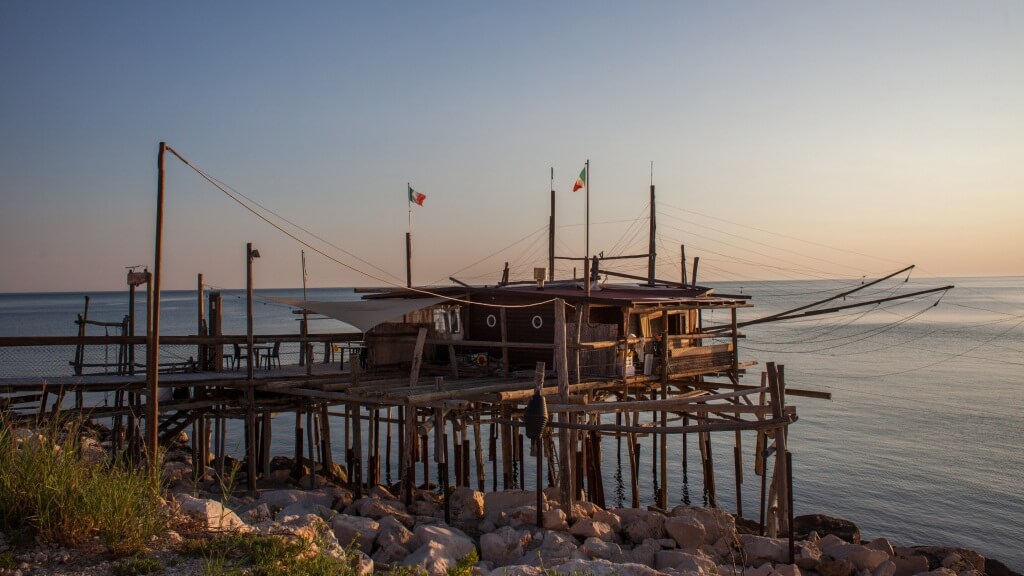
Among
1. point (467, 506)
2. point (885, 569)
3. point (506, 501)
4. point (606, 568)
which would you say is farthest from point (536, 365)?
point (885, 569)

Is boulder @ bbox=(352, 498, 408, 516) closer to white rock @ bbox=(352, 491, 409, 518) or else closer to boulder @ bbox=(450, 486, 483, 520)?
white rock @ bbox=(352, 491, 409, 518)

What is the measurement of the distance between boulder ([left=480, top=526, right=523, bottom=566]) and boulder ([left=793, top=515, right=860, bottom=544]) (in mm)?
8435

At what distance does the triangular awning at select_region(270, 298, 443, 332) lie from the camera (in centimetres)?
1958

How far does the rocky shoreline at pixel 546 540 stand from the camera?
11586 millimetres

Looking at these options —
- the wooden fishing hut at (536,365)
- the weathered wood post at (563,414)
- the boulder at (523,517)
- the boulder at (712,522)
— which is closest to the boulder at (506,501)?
the wooden fishing hut at (536,365)

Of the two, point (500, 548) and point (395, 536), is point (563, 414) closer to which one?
point (500, 548)

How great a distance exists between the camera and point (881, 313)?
→ 130125mm

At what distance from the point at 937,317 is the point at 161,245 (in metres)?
118

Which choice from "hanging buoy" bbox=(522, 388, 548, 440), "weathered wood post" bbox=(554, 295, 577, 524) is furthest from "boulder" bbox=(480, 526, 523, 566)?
"weathered wood post" bbox=(554, 295, 577, 524)

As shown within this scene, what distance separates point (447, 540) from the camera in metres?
13.6

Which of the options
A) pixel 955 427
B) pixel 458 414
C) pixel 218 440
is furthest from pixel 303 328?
pixel 955 427

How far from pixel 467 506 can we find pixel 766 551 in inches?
246

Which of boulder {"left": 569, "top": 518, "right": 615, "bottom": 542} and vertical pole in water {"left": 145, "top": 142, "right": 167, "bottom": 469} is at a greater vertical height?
vertical pole in water {"left": 145, "top": 142, "right": 167, "bottom": 469}

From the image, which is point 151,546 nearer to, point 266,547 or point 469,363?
point 266,547
